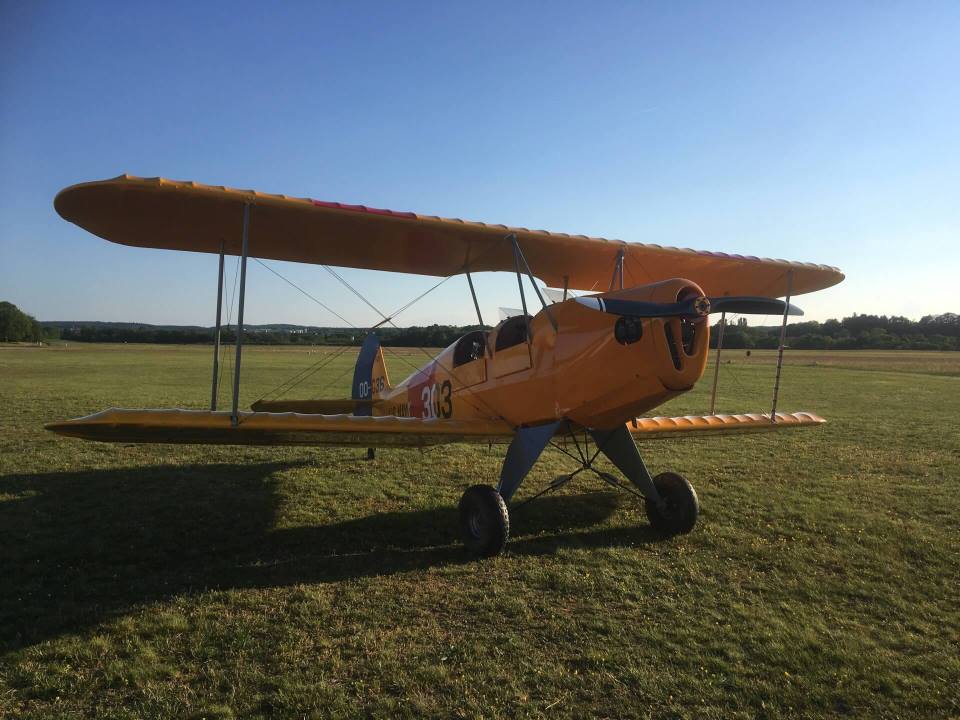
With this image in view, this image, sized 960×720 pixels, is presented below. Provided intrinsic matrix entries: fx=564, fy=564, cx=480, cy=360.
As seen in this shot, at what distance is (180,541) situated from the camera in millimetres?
4969

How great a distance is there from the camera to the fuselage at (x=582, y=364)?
4328 millimetres

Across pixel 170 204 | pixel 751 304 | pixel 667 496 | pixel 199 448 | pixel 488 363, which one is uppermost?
pixel 170 204

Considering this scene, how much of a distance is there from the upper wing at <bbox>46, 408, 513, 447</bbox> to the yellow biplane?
0.01m

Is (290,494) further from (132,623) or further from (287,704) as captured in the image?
(287,704)

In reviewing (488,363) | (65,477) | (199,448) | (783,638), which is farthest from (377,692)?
(199,448)

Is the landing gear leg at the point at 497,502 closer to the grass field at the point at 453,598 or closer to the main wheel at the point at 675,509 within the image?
the grass field at the point at 453,598

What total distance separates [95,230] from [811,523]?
715cm

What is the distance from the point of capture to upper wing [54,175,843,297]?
4395 millimetres

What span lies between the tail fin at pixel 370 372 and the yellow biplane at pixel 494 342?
2051 millimetres

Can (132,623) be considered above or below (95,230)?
below

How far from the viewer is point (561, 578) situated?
4.15 m

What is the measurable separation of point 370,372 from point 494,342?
383 centimetres

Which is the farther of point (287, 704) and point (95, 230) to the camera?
point (95, 230)

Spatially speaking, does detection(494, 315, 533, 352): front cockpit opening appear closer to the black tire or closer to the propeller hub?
the black tire
